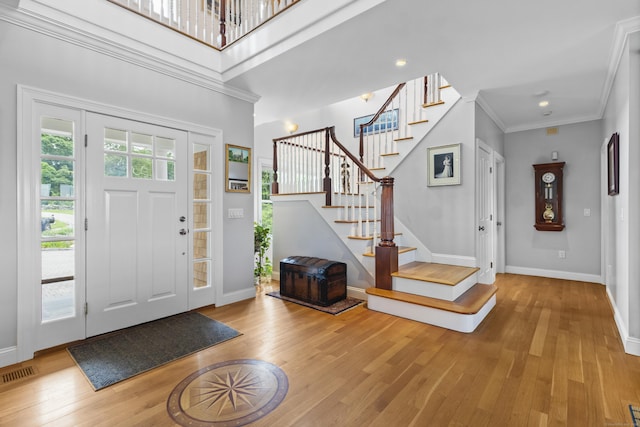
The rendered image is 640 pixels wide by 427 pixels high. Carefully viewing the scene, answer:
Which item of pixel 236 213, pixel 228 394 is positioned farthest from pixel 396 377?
pixel 236 213

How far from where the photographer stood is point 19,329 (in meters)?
2.33

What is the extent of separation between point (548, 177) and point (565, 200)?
0.46m

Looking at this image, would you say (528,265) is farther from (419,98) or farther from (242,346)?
(242,346)

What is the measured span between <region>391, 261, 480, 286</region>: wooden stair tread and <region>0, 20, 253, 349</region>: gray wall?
2.04 meters

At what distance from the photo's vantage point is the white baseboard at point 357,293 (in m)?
3.93

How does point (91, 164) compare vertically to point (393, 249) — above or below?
above

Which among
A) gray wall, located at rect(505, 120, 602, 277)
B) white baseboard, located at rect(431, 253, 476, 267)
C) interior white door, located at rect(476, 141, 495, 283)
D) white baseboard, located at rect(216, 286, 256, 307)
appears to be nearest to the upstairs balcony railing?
white baseboard, located at rect(216, 286, 256, 307)

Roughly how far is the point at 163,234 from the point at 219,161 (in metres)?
1.05

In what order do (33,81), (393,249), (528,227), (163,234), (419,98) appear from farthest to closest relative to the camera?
(528,227) < (419,98) < (393,249) < (163,234) < (33,81)

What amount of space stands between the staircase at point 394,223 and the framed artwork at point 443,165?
341 mm

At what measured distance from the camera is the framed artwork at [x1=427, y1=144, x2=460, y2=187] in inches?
158

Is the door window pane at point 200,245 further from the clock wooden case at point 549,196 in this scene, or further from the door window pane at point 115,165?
the clock wooden case at point 549,196

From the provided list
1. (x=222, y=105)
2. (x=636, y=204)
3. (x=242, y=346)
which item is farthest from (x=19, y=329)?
(x=636, y=204)

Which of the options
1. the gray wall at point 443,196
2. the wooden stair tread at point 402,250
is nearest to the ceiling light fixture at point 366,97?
the gray wall at point 443,196
